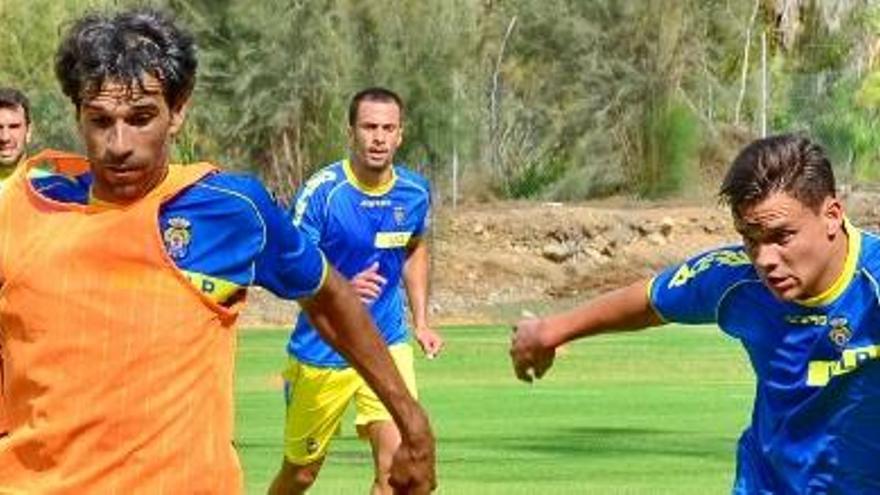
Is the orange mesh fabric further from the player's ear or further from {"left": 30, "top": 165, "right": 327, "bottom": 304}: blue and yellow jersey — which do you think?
the player's ear

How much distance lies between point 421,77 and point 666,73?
7066mm

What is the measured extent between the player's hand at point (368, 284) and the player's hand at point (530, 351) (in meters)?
5.29

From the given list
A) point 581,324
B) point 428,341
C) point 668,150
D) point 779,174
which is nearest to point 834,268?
point 779,174

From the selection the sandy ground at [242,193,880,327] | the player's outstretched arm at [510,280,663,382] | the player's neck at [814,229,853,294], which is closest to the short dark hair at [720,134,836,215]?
the player's neck at [814,229,853,294]

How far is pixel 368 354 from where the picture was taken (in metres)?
6.96

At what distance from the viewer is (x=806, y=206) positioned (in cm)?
742

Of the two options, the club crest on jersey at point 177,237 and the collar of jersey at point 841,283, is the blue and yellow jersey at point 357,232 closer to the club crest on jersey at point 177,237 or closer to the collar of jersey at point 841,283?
the collar of jersey at point 841,283

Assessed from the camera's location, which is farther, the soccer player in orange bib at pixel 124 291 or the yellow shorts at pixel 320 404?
the yellow shorts at pixel 320 404

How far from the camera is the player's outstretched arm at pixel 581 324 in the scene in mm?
7977

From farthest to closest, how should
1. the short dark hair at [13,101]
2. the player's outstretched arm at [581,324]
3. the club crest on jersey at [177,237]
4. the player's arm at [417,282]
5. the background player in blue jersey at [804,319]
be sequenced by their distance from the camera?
1. the player's arm at [417,282]
2. the short dark hair at [13,101]
3. the player's outstretched arm at [581,324]
4. the background player in blue jersey at [804,319]
5. the club crest on jersey at [177,237]

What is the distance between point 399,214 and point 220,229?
8496 mm

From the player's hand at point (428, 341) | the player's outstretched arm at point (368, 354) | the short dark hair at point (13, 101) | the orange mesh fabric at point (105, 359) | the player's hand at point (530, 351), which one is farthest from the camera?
the player's hand at point (428, 341)

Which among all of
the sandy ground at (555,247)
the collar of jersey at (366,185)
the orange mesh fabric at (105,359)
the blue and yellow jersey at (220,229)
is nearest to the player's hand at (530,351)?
the blue and yellow jersey at (220,229)

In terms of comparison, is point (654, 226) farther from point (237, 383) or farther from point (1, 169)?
point (1, 169)
